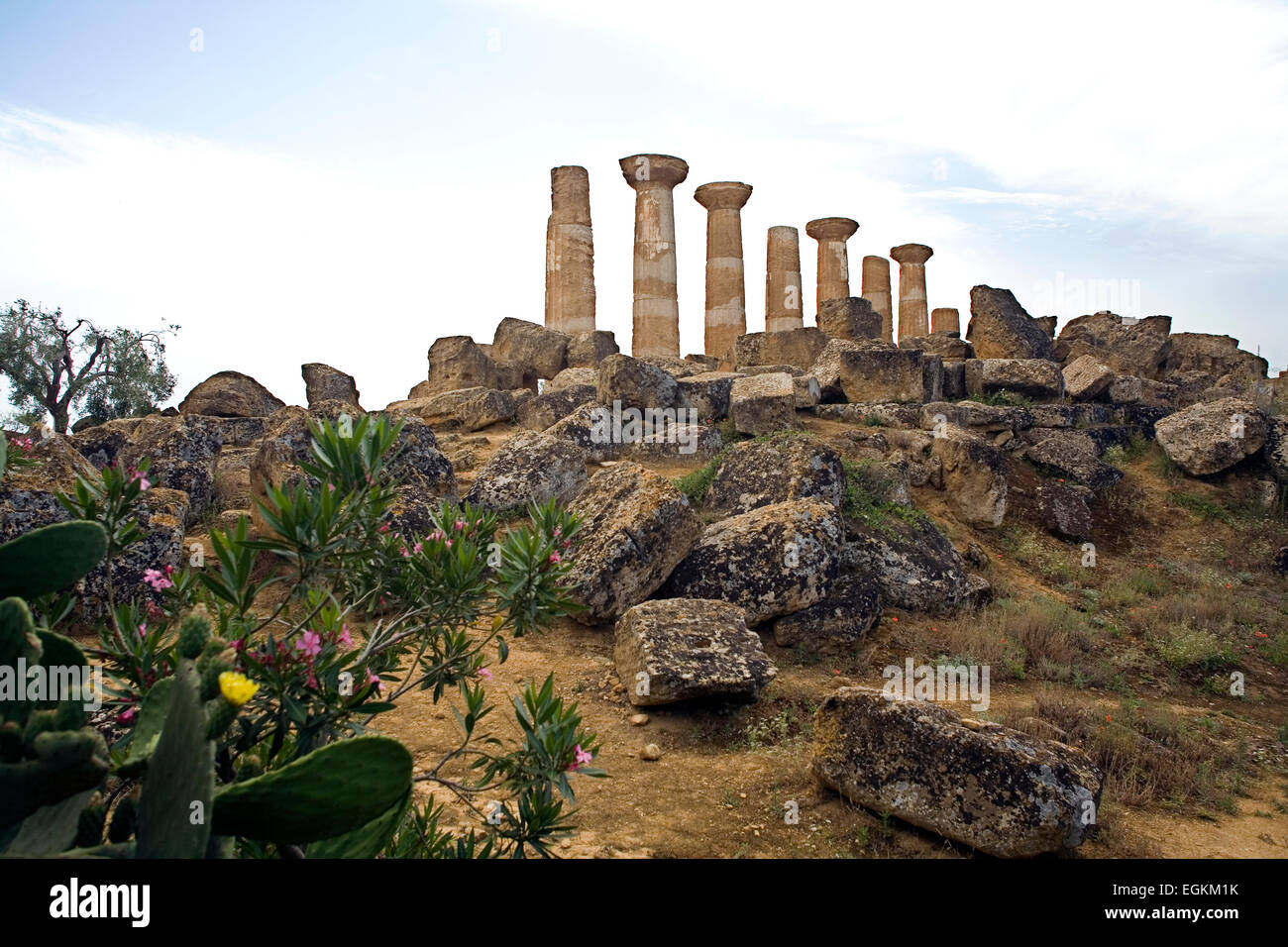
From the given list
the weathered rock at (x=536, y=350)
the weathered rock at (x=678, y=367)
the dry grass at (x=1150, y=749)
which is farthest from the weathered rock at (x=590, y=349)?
the dry grass at (x=1150, y=749)

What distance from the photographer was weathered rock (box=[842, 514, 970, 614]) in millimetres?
7980

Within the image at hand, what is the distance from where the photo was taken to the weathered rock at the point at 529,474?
936 cm

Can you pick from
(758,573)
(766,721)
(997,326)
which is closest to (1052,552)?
(758,573)

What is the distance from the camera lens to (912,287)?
94.8 ft

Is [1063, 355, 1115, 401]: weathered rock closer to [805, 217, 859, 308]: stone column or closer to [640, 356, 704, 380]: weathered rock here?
[640, 356, 704, 380]: weathered rock

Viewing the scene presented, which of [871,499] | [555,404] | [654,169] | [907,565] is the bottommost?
[907,565]

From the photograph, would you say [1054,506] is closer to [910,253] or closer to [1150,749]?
[1150,749]

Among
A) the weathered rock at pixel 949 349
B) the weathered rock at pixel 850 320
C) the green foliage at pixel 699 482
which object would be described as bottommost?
the green foliage at pixel 699 482

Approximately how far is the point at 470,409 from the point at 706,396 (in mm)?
4351

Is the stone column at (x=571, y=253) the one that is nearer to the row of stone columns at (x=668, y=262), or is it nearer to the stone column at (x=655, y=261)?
the row of stone columns at (x=668, y=262)

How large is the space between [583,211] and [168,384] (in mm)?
13105

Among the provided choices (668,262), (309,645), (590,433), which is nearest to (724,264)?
(668,262)

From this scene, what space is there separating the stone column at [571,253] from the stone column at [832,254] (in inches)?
316
